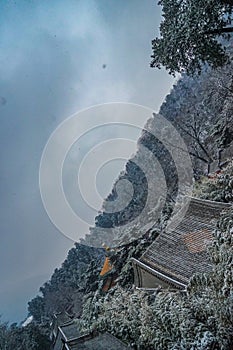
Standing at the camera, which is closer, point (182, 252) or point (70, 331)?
point (182, 252)

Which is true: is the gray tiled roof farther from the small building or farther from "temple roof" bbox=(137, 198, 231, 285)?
"temple roof" bbox=(137, 198, 231, 285)

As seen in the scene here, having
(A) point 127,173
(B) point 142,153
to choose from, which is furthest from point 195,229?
(A) point 127,173

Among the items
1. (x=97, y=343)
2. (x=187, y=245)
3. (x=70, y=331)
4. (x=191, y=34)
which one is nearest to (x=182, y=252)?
(x=187, y=245)

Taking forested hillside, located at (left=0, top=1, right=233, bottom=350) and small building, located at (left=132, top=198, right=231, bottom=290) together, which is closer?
forested hillside, located at (left=0, top=1, right=233, bottom=350)

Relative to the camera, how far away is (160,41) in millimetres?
7297

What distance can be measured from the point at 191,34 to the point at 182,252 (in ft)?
19.7

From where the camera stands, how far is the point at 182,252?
9.40 meters

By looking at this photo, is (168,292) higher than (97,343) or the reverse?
higher

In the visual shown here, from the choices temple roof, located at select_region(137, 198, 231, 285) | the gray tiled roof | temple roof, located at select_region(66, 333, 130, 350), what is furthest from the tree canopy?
the gray tiled roof

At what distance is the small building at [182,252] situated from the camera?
8609 millimetres

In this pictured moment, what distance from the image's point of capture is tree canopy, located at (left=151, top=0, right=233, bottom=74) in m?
6.42

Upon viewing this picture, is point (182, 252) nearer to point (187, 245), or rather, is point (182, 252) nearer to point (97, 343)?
point (187, 245)

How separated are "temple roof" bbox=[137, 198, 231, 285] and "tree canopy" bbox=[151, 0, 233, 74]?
3.91m

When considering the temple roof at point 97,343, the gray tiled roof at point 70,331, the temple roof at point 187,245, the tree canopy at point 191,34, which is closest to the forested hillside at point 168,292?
the tree canopy at point 191,34
